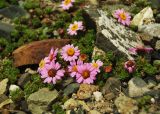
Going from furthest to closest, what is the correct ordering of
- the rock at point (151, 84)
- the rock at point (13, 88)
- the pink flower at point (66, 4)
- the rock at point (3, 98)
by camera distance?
the pink flower at point (66, 4)
the rock at point (13, 88)
the rock at point (3, 98)
the rock at point (151, 84)

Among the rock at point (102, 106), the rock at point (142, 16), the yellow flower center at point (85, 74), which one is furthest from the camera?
the rock at point (142, 16)

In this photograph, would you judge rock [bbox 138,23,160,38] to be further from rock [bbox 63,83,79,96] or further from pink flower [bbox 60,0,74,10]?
pink flower [bbox 60,0,74,10]

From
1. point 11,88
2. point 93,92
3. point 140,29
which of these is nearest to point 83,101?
point 93,92

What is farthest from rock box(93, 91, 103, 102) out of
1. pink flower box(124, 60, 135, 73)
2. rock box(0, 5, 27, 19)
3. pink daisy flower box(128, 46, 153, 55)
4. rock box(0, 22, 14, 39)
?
rock box(0, 5, 27, 19)

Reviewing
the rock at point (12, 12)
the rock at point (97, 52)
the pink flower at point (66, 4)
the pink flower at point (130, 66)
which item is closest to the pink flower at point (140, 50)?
the pink flower at point (130, 66)

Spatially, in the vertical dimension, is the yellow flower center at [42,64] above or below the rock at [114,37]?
below

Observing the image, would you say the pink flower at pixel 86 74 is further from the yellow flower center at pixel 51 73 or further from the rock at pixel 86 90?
the yellow flower center at pixel 51 73
